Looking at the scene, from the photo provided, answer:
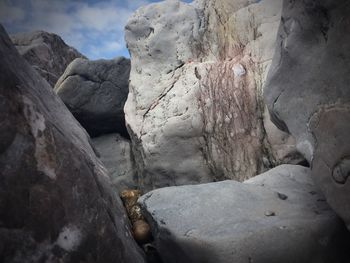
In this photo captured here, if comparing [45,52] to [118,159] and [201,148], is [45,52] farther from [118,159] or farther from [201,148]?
[201,148]

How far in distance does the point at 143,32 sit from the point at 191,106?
63.0 inches

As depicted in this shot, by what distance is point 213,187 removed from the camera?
8.21 ft

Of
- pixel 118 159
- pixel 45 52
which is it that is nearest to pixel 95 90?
pixel 118 159

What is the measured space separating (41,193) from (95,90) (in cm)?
412

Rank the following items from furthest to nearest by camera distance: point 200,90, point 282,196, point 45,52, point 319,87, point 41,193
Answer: point 45,52, point 200,90, point 282,196, point 319,87, point 41,193

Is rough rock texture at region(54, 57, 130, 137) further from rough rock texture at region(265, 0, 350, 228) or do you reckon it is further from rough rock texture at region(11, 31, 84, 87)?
rough rock texture at region(265, 0, 350, 228)

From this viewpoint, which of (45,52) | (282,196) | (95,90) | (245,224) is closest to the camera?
(245,224)

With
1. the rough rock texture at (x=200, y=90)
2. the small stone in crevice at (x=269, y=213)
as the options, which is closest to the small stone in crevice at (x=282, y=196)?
the small stone in crevice at (x=269, y=213)

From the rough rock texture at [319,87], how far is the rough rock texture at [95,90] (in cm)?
361

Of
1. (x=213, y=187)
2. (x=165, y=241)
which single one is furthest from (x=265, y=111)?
(x=165, y=241)

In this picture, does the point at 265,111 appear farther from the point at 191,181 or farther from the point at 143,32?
the point at 143,32

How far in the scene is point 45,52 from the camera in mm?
6918

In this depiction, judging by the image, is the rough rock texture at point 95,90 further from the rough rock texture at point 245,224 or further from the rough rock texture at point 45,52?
the rough rock texture at point 245,224

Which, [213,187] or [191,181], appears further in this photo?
[191,181]
